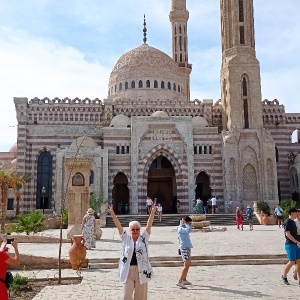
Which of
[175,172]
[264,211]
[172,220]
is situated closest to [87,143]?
[175,172]

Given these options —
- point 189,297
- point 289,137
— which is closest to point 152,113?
point 289,137

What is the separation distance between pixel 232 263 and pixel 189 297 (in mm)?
4252

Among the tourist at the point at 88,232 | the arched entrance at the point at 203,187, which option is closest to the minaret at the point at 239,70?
the arched entrance at the point at 203,187

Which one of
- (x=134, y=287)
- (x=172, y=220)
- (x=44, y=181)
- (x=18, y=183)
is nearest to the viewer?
(x=134, y=287)

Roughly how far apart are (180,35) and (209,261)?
39763 mm

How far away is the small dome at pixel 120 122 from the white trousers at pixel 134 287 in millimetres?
29150

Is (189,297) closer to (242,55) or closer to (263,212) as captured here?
(263,212)

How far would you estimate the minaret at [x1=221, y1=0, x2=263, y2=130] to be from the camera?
112 feet

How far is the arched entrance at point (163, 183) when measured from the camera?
35.8 metres

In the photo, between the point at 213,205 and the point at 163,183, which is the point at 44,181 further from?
the point at 213,205

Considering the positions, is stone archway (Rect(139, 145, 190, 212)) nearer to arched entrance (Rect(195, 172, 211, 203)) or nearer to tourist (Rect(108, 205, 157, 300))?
arched entrance (Rect(195, 172, 211, 203))

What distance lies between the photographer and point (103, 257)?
36.8 feet

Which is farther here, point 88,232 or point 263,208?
point 263,208

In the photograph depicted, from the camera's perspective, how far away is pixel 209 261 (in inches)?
437
